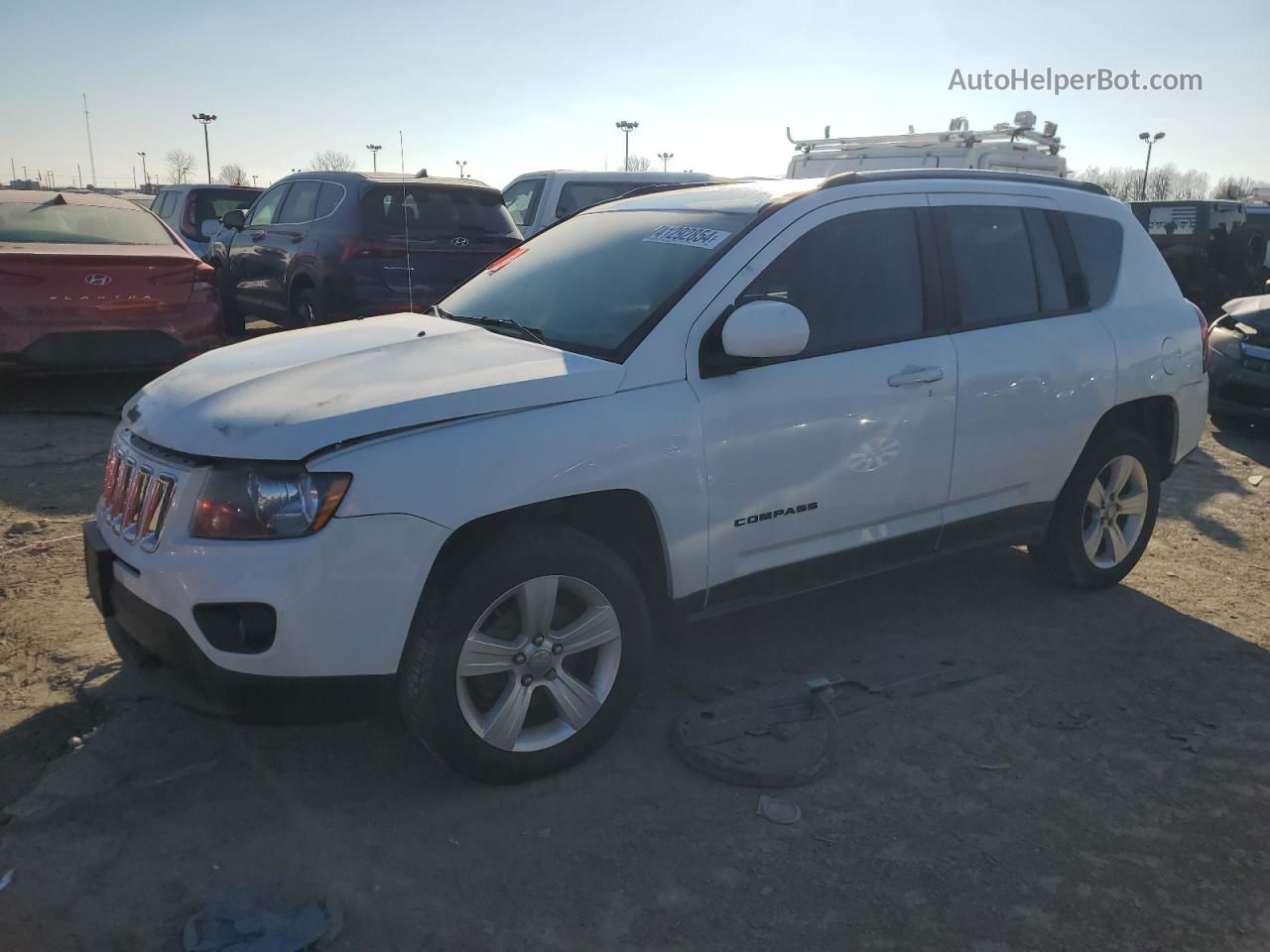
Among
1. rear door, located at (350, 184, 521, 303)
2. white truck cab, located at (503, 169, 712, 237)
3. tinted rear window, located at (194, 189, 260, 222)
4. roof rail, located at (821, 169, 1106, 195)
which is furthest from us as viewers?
tinted rear window, located at (194, 189, 260, 222)

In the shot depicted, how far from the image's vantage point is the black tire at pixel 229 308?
1109cm

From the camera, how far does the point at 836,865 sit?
2871 mm

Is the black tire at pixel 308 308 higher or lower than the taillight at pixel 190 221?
lower

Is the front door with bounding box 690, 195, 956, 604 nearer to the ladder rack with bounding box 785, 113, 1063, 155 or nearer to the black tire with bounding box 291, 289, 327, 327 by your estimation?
the black tire with bounding box 291, 289, 327, 327

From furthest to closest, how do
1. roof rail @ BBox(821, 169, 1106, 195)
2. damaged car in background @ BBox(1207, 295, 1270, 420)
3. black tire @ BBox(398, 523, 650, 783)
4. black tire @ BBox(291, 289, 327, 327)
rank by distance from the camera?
black tire @ BBox(291, 289, 327, 327), damaged car in background @ BBox(1207, 295, 1270, 420), roof rail @ BBox(821, 169, 1106, 195), black tire @ BBox(398, 523, 650, 783)

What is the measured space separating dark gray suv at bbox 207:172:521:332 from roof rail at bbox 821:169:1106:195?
5251 millimetres

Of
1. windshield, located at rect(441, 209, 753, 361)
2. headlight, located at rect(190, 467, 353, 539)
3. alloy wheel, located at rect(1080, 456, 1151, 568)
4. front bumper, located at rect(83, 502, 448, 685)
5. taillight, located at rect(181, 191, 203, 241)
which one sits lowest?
alloy wheel, located at rect(1080, 456, 1151, 568)

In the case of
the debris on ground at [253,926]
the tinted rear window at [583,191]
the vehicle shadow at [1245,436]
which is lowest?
the vehicle shadow at [1245,436]

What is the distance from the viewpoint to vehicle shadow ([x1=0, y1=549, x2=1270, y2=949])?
2637 millimetres

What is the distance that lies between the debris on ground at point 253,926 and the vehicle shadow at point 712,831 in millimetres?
82

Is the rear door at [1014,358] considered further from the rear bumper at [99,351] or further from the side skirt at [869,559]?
the rear bumper at [99,351]

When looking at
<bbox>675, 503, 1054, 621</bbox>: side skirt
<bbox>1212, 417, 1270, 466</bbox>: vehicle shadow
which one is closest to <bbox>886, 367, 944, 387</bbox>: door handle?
<bbox>675, 503, 1054, 621</bbox>: side skirt

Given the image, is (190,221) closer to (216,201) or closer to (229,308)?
(216,201)

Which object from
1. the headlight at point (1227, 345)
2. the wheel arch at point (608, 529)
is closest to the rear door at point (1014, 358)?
the wheel arch at point (608, 529)
